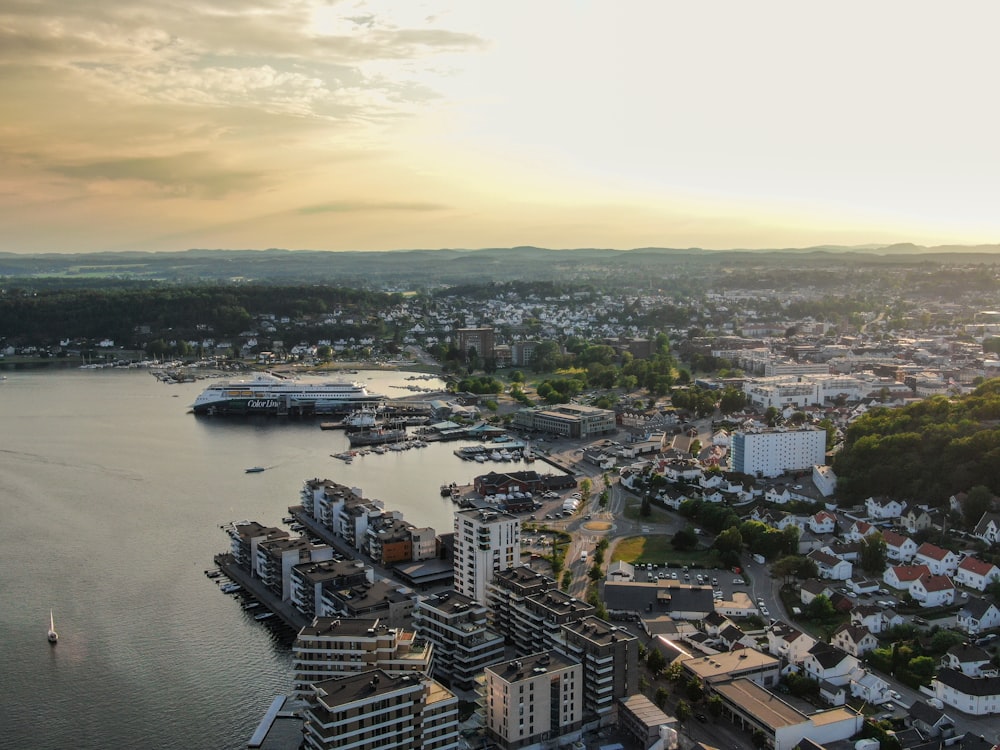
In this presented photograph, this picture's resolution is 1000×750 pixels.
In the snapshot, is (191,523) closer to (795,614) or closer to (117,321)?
(795,614)

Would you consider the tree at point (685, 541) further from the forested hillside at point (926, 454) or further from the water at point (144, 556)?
the water at point (144, 556)

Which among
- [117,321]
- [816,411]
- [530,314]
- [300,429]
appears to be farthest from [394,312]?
[816,411]

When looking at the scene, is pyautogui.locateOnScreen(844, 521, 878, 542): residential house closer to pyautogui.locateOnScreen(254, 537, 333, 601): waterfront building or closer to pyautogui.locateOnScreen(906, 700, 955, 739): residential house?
pyautogui.locateOnScreen(906, 700, 955, 739): residential house

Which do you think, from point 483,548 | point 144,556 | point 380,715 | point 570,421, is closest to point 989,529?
point 483,548

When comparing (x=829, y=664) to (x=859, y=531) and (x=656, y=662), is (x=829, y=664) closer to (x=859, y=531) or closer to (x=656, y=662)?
(x=656, y=662)

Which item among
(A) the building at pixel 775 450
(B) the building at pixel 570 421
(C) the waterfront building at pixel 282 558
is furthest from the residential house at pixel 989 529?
(B) the building at pixel 570 421

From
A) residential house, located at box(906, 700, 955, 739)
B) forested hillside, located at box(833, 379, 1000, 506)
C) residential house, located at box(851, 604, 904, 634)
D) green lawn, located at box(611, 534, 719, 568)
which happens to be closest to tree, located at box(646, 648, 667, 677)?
residential house, located at box(906, 700, 955, 739)
